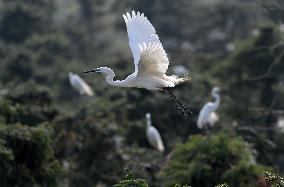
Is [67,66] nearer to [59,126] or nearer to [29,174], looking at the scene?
[59,126]

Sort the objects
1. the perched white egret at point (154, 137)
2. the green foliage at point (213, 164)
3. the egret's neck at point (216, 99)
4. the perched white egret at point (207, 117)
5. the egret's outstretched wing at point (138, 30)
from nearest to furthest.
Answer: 1. the egret's outstretched wing at point (138, 30)
2. the green foliage at point (213, 164)
3. the perched white egret at point (154, 137)
4. the perched white egret at point (207, 117)
5. the egret's neck at point (216, 99)

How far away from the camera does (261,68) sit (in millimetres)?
17672

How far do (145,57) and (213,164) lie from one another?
3.07 m

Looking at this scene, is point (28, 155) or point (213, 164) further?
point (213, 164)

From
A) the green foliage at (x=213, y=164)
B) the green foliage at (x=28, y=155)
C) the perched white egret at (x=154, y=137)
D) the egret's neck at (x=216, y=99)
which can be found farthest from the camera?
the egret's neck at (x=216, y=99)

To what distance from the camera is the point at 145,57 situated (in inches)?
339

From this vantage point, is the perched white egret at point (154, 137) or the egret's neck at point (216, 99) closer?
the perched white egret at point (154, 137)

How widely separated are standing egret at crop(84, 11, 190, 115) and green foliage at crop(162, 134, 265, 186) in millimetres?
1887

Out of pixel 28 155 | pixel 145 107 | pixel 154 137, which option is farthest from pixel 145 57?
pixel 145 107

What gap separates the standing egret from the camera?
28.0 feet

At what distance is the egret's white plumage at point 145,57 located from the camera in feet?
28.0

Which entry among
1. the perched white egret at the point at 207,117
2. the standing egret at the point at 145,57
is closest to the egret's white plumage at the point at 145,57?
the standing egret at the point at 145,57

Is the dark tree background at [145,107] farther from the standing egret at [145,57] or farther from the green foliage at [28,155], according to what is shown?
the standing egret at [145,57]

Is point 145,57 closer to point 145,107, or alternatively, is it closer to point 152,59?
point 152,59
